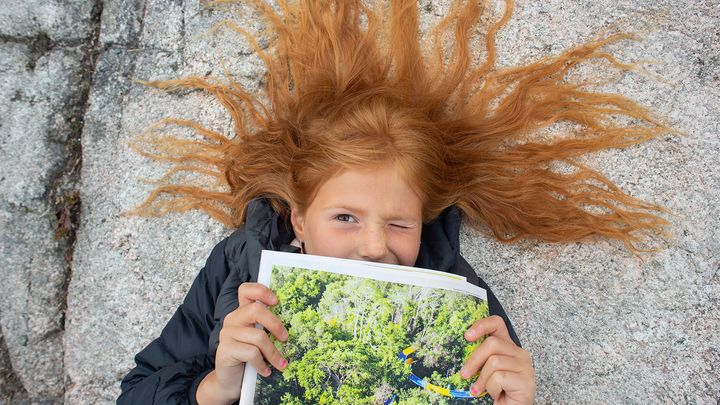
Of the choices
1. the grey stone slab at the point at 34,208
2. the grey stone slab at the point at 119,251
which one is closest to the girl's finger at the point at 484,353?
the grey stone slab at the point at 119,251

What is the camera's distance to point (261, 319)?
3.19 ft

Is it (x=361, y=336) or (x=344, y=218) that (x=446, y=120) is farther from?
(x=361, y=336)

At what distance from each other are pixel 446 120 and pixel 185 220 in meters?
0.70

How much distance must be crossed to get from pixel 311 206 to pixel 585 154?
2.42 feet

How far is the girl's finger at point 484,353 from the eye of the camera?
100 centimetres

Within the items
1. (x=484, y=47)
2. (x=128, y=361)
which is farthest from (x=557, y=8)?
(x=128, y=361)

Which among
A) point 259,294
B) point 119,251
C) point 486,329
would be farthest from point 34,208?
point 486,329

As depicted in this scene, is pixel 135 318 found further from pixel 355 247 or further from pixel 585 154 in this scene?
pixel 585 154

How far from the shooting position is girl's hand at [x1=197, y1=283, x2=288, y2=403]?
0.96 metres

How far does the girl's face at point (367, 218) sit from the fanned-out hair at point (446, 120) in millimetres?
163

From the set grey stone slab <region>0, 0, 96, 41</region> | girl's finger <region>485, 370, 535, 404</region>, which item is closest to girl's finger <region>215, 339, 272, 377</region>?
girl's finger <region>485, 370, 535, 404</region>

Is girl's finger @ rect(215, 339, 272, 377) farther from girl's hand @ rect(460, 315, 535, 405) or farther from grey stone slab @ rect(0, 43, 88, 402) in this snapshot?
grey stone slab @ rect(0, 43, 88, 402)

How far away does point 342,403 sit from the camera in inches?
39.2

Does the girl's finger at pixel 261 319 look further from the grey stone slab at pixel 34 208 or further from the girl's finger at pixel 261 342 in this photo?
the grey stone slab at pixel 34 208
